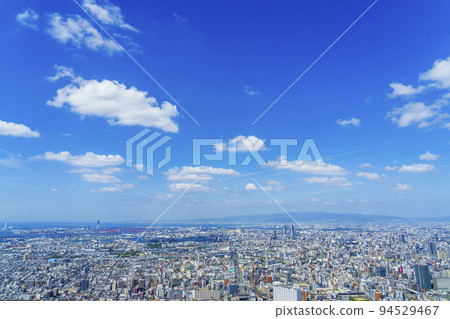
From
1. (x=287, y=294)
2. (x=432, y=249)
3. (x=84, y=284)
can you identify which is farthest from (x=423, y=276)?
(x=84, y=284)

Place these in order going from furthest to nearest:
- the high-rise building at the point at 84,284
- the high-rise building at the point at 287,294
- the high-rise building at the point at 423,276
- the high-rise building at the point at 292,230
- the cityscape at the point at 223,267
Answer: the high-rise building at the point at 292,230 → the high-rise building at the point at 423,276 → the high-rise building at the point at 84,284 → the cityscape at the point at 223,267 → the high-rise building at the point at 287,294

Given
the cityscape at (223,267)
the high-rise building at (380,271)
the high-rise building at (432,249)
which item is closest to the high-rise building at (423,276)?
the cityscape at (223,267)

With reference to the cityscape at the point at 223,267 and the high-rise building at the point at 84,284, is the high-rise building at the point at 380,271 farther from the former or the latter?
the high-rise building at the point at 84,284

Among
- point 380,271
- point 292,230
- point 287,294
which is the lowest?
point 380,271

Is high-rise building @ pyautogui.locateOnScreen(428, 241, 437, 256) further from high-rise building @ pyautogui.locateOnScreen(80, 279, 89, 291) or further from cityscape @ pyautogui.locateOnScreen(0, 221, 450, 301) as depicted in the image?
high-rise building @ pyautogui.locateOnScreen(80, 279, 89, 291)

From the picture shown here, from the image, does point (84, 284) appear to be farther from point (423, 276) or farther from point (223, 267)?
point (423, 276)
